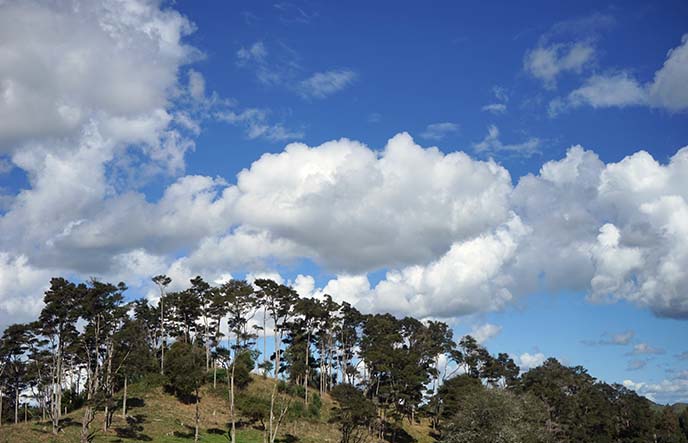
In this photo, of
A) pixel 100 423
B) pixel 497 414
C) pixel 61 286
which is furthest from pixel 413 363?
pixel 61 286

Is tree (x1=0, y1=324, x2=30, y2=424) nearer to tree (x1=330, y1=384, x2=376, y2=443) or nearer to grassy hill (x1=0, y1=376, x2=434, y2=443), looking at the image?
grassy hill (x1=0, y1=376, x2=434, y2=443)

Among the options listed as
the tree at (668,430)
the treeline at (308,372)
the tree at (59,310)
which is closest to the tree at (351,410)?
the treeline at (308,372)

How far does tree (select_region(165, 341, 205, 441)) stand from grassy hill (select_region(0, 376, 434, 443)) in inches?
71.6

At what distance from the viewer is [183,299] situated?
4227 inches

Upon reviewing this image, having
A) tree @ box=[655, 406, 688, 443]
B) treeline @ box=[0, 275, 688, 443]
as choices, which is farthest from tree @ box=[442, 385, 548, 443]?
tree @ box=[655, 406, 688, 443]


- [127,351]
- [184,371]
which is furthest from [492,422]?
[127,351]

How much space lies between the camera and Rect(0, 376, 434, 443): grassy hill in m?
65.1

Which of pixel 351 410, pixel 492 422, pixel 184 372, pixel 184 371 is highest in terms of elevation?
pixel 184 371

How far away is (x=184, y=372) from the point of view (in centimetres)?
8481

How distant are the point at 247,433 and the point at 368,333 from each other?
4610 cm

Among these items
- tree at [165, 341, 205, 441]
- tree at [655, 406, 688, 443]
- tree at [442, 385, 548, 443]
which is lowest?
tree at [655, 406, 688, 443]

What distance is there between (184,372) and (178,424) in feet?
33.4

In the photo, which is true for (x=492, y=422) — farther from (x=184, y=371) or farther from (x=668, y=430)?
(x=668, y=430)

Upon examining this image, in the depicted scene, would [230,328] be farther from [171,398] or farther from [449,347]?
[449,347]
